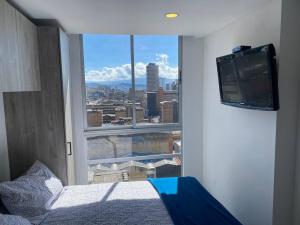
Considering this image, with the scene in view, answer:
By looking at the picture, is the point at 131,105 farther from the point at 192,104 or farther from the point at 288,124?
the point at 288,124

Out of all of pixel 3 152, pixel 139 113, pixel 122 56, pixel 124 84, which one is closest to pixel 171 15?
pixel 122 56

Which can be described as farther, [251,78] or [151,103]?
[151,103]

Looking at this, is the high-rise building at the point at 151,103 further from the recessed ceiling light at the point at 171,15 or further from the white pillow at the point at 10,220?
the white pillow at the point at 10,220

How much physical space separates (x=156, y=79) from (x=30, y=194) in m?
2.31

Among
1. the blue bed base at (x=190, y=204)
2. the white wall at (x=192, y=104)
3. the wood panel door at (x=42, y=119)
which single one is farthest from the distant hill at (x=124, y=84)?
the blue bed base at (x=190, y=204)

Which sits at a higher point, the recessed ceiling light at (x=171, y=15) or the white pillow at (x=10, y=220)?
the recessed ceiling light at (x=171, y=15)

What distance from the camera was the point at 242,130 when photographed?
8.34 feet

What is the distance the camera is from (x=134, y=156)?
3680mm

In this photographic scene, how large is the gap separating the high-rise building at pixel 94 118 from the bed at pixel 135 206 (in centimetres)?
113

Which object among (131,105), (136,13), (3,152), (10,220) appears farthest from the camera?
(131,105)

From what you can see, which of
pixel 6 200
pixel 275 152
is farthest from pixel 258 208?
pixel 6 200

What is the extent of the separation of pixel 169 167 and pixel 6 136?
2.35m

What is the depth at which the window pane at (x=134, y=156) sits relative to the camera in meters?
3.61

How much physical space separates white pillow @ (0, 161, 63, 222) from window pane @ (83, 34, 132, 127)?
1.33m
